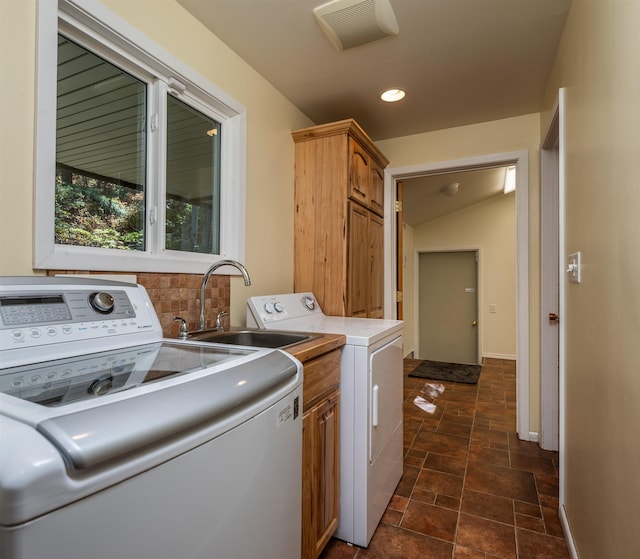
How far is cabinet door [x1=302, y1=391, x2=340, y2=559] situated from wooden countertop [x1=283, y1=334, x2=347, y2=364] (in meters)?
0.20

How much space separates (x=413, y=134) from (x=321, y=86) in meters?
1.03

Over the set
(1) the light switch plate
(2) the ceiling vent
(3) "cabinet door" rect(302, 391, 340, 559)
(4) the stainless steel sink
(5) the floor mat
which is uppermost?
(2) the ceiling vent

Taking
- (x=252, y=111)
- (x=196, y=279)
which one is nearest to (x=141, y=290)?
(x=196, y=279)

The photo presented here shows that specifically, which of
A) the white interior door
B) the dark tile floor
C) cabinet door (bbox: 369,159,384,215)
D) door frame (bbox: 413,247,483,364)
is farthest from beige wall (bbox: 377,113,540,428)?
the white interior door

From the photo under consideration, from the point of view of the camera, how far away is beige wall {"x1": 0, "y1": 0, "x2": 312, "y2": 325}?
3.51 feet

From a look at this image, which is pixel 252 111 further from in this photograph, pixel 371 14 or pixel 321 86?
pixel 371 14

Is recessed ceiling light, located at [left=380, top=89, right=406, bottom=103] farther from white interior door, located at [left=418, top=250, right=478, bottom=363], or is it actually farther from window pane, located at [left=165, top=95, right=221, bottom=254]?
white interior door, located at [left=418, top=250, right=478, bottom=363]

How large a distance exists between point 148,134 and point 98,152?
267 mm

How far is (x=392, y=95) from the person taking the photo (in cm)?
240

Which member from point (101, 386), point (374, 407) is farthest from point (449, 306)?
point (101, 386)

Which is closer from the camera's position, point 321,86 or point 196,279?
point 196,279

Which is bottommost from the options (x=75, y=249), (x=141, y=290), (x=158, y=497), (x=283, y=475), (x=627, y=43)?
(x=283, y=475)

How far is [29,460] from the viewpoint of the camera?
1.44 feet

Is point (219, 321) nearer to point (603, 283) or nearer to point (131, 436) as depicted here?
point (131, 436)
